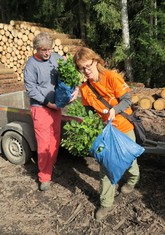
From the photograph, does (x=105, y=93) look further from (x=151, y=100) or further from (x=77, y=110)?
(x=151, y=100)

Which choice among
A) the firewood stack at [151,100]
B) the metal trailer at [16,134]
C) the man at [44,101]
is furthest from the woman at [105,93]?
the firewood stack at [151,100]

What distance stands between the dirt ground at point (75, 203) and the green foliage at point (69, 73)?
1658mm

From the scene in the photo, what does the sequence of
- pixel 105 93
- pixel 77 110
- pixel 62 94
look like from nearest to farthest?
pixel 105 93
pixel 62 94
pixel 77 110

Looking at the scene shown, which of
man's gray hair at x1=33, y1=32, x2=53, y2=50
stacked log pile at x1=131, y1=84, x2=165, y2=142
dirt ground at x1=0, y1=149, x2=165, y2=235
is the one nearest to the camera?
dirt ground at x1=0, y1=149, x2=165, y2=235

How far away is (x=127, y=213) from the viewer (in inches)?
154

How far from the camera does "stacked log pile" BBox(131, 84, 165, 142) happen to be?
6672mm

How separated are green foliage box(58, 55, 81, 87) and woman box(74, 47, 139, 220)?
0.30 meters

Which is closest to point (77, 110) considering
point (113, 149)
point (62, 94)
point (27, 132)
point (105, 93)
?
point (62, 94)

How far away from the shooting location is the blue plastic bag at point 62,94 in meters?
3.93

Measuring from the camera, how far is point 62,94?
398cm

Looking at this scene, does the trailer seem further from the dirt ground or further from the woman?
the woman

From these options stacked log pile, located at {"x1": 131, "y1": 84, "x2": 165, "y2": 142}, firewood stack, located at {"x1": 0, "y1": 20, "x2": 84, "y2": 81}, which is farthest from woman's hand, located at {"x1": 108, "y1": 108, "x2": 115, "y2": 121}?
firewood stack, located at {"x1": 0, "y1": 20, "x2": 84, "y2": 81}

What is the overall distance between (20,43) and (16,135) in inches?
304

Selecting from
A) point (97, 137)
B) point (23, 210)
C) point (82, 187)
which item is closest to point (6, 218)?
point (23, 210)
